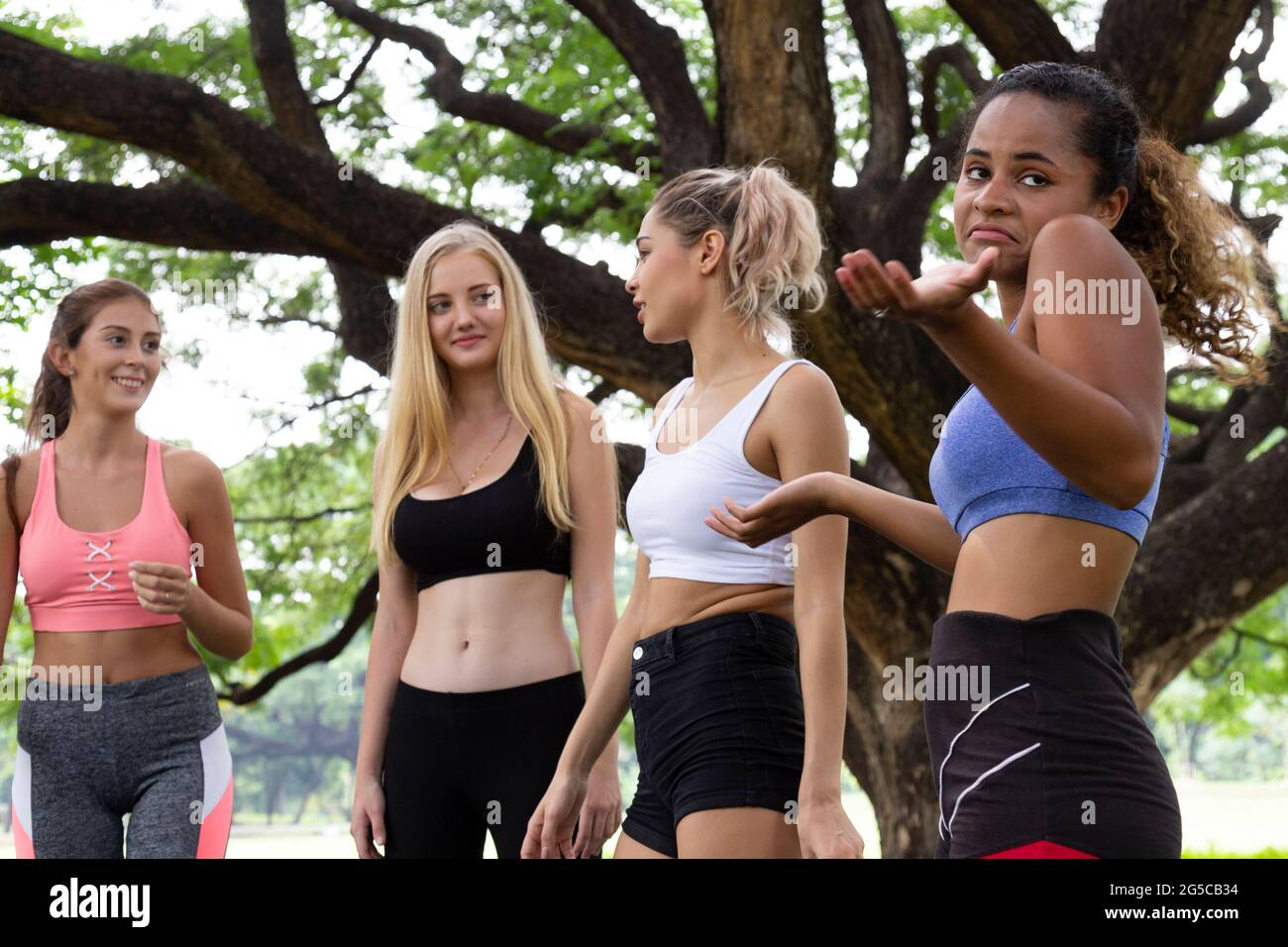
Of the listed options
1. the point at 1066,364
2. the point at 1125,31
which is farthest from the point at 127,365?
the point at 1125,31

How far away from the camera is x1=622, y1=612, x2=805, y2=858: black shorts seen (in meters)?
2.78

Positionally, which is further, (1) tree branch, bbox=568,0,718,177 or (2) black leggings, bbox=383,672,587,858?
(1) tree branch, bbox=568,0,718,177

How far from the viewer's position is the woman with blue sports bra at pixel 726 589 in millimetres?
2754

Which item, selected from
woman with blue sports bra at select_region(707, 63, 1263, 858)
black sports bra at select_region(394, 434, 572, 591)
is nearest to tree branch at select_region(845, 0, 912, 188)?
black sports bra at select_region(394, 434, 572, 591)

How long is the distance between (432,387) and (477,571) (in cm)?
52

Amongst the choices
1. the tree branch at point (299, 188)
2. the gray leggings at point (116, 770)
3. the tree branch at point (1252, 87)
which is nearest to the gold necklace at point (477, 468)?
the gray leggings at point (116, 770)

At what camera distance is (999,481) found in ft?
7.25

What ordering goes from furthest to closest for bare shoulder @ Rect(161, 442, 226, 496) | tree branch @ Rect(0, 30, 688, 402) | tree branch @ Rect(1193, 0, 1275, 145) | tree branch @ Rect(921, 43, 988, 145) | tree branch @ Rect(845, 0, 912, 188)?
tree branch @ Rect(1193, 0, 1275, 145) → tree branch @ Rect(921, 43, 988, 145) → tree branch @ Rect(845, 0, 912, 188) → tree branch @ Rect(0, 30, 688, 402) → bare shoulder @ Rect(161, 442, 226, 496)

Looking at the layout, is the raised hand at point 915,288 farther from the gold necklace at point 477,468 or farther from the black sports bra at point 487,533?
the gold necklace at point 477,468

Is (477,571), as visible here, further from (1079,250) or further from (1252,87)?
(1252,87)

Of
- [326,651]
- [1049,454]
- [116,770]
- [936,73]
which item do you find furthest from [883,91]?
[1049,454]

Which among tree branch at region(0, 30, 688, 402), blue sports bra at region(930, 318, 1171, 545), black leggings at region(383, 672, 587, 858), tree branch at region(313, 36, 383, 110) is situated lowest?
black leggings at region(383, 672, 587, 858)

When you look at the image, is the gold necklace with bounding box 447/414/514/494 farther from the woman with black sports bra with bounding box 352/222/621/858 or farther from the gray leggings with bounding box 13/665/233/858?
the gray leggings with bounding box 13/665/233/858

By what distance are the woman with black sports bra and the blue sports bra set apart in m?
1.34
